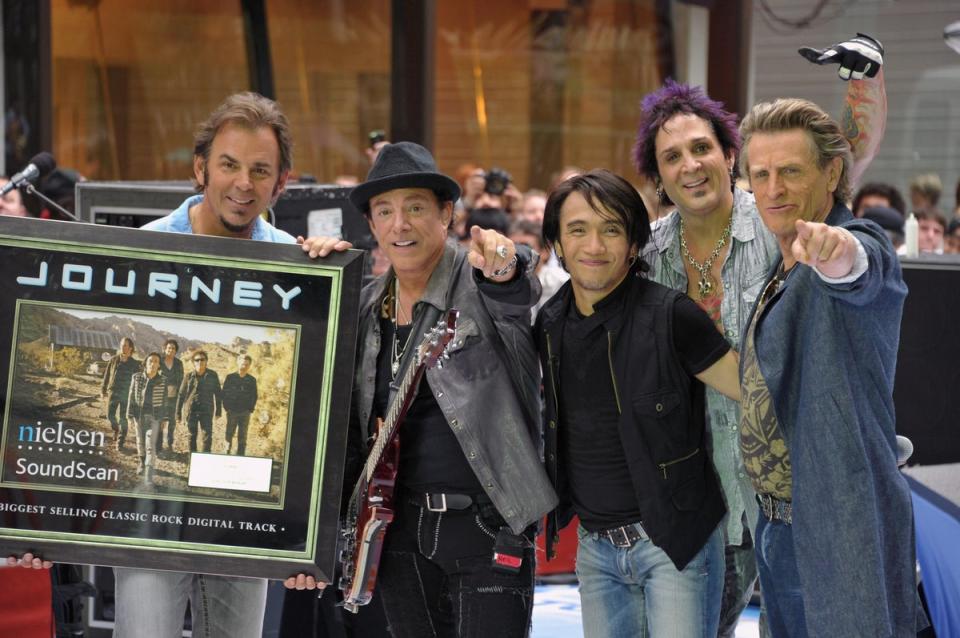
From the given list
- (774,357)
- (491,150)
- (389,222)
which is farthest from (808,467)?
(491,150)

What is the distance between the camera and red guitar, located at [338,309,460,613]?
3.32m

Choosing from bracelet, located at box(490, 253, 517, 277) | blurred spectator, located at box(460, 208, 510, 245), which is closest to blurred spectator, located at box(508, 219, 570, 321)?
blurred spectator, located at box(460, 208, 510, 245)

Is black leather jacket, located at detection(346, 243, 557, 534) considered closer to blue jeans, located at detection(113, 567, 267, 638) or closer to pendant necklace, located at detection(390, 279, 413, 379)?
pendant necklace, located at detection(390, 279, 413, 379)

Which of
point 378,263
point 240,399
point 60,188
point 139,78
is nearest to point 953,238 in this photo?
point 378,263

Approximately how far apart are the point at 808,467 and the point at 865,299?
40 centimetres

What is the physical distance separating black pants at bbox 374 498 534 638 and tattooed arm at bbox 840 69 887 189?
135 centimetres

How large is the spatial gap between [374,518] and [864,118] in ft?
5.44

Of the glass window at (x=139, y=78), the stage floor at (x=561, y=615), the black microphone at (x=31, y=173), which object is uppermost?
the glass window at (x=139, y=78)

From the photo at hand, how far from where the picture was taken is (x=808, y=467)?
9.29ft

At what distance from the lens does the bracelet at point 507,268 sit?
3236 millimetres

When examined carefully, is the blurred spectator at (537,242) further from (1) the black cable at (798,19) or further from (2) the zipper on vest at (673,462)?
(1) the black cable at (798,19)

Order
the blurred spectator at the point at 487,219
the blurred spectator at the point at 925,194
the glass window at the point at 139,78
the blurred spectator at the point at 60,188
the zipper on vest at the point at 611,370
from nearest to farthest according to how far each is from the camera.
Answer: the zipper on vest at the point at 611,370 < the blurred spectator at the point at 60,188 < the blurred spectator at the point at 487,219 < the glass window at the point at 139,78 < the blurred spectator at the point at 925,194

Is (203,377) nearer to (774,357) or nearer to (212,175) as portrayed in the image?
(212,175)

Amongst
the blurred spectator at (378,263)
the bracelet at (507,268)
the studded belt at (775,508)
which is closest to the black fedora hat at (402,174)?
the bracelet at (507,268)
